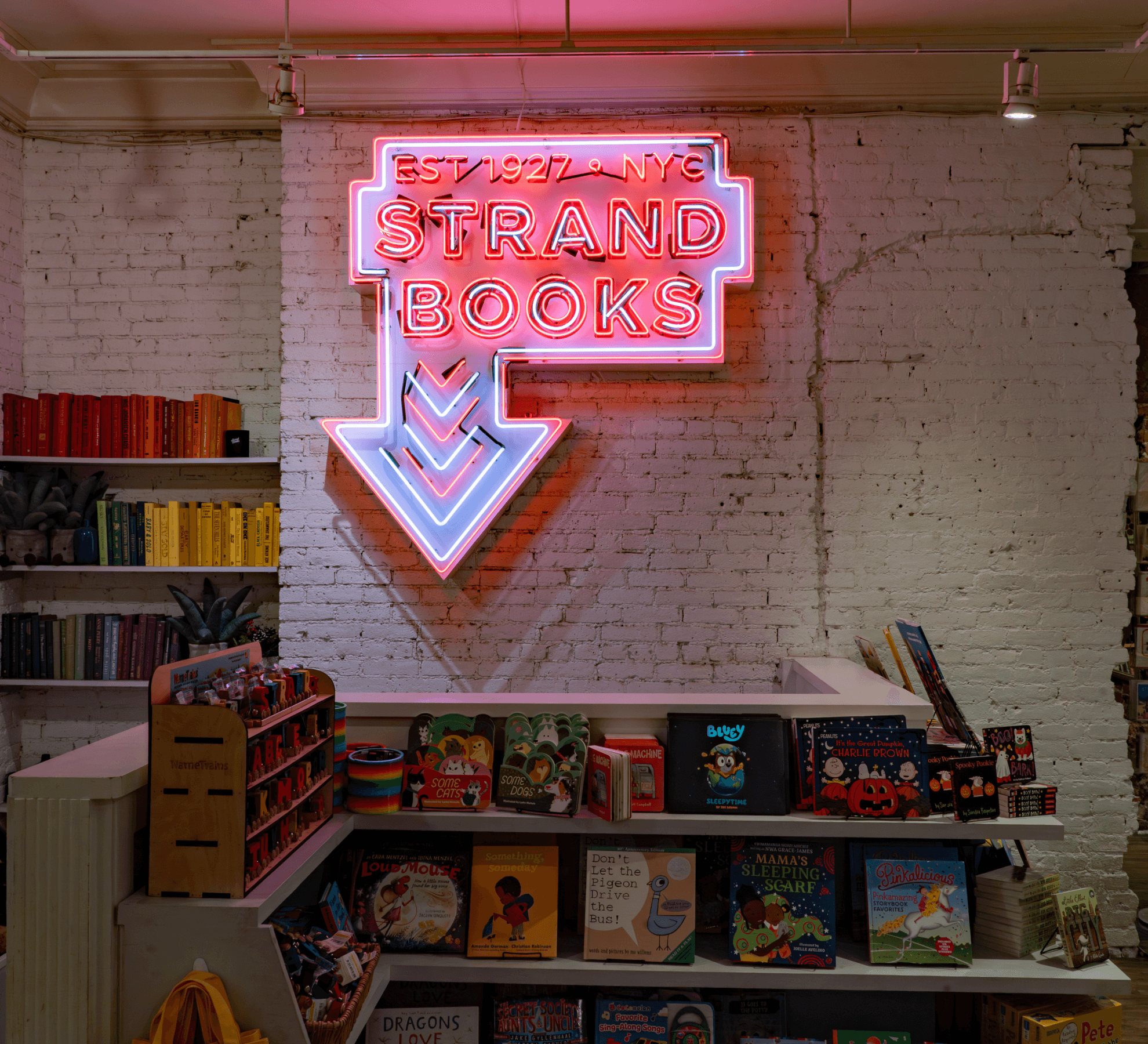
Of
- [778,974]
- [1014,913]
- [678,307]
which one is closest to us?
[778,974]

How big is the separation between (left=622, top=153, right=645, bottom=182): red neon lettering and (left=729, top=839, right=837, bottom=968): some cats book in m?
2.98

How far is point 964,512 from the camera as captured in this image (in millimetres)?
4039

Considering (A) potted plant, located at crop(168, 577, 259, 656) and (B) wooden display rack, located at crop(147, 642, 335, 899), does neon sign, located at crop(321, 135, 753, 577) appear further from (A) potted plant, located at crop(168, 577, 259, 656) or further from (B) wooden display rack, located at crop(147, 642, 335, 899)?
(B) wooden display rack, located at crop(147, 642, 335, 899)

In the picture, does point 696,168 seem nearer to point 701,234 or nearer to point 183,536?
point 701,234

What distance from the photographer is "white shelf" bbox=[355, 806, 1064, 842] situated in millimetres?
2477

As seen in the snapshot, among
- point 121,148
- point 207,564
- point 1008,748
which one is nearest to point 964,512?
point 1008,748

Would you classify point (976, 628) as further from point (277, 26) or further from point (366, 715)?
point (277, 26)

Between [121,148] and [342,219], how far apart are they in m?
1.44

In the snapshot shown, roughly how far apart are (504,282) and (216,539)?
191 cm

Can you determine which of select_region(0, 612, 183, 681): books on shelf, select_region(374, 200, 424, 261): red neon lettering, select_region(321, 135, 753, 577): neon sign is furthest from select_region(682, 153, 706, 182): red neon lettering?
select_region(0, 612, 183, 681): books on shelf

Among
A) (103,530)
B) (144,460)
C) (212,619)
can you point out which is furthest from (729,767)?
(103,530)

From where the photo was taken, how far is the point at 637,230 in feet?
13.2

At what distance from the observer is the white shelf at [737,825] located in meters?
2.48

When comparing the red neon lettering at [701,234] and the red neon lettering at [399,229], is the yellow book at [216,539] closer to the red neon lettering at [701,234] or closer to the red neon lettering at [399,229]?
the red neon lettering at [399,229]
